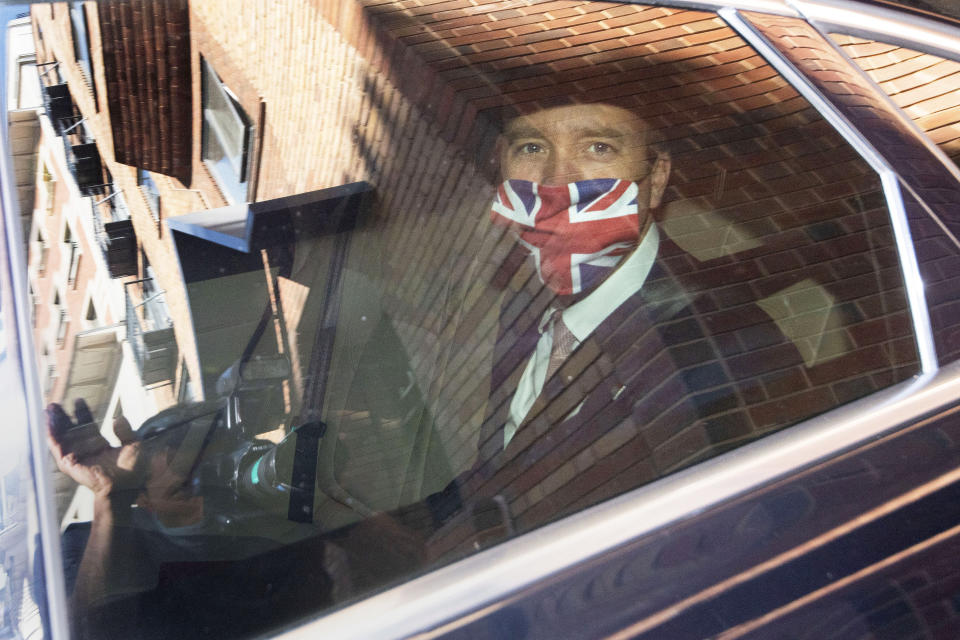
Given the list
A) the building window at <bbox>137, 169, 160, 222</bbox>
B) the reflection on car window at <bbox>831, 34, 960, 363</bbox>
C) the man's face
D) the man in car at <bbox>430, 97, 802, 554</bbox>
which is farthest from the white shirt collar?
the building window at <bbox>137, 169, 160, 222</bbox>

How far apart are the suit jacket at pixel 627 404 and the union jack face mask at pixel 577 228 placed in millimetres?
60

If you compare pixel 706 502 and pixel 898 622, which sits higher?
pixel 706 502

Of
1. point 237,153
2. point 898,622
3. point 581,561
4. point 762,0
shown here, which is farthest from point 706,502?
point 762,0

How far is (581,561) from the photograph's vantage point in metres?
1.20

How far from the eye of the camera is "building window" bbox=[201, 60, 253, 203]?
157cm

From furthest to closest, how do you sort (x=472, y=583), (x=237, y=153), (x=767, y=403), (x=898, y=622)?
(x=237, y=153) < (x=767, y=403) < (x=898, y=622) < (x=472, y=583)

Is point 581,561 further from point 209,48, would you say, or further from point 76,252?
point 209,48

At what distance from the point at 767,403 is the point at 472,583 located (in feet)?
1.75

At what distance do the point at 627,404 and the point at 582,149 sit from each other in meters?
0.49

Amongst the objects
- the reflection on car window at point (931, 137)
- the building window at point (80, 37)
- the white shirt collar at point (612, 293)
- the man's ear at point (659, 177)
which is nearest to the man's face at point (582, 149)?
the man's ear at point (659, 177)

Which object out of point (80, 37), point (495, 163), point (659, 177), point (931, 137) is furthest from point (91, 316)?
point (931, 137)

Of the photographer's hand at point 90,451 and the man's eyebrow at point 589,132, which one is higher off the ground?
the man's eyebrow at point 589,132

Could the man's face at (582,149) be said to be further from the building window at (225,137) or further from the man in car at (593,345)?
the building window at (225,137)

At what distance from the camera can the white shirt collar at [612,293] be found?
154cm
